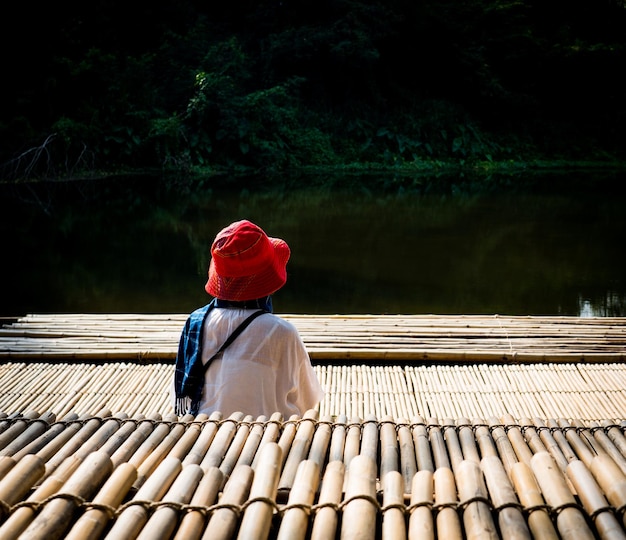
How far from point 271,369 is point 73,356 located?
2.12 m

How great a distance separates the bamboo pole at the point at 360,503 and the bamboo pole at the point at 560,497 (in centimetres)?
32

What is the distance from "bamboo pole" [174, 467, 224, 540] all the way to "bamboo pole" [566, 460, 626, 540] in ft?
2.22

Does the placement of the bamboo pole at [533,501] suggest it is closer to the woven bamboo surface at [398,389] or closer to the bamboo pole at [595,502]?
the bamboo pole at [595,502]

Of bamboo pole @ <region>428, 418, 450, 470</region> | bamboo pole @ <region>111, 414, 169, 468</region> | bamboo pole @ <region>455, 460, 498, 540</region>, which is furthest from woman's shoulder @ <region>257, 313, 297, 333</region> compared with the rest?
bamboo pole @ <region>455, 460, 498, 540</region>

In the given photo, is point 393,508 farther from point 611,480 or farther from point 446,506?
point 611,480

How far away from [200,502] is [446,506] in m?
0.45

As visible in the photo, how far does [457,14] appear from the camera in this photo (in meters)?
21.4

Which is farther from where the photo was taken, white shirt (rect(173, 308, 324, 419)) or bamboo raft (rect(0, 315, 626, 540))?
white shirt (rect(173, 308, 324, 419))

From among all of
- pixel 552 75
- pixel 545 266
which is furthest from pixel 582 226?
pixel 552 75

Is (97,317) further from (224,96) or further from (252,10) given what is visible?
(252,10)

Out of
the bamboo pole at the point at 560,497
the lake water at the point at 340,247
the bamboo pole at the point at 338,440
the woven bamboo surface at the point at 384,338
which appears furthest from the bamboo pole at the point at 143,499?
the lake water at the point at 340,247

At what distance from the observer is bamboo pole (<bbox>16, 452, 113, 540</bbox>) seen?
0.99 metres

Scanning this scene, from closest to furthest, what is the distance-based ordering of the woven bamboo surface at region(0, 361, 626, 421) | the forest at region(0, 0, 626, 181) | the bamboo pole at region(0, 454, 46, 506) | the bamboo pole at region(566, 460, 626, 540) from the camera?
the bamboo pole at region(566, 460, 626, 540), the bamboo pole at region(0, 454, 46, 506), the woven bamboo surface at region(0, 361, 626, 421), the forest at region(0, 0, 626, 181)

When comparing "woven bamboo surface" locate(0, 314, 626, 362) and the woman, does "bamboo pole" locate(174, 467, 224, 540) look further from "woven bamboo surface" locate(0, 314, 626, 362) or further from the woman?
"woven bamboo surface" locate(0, 314, 626, 362)
